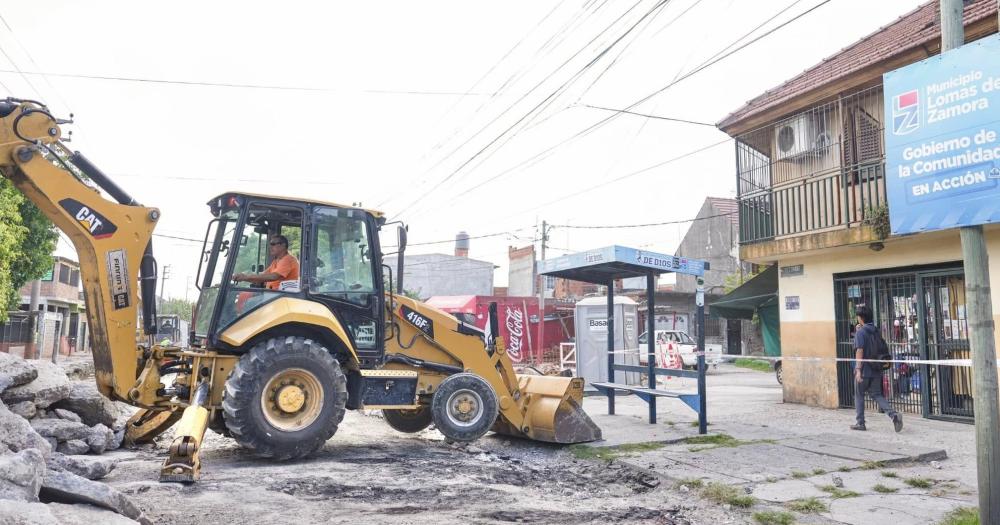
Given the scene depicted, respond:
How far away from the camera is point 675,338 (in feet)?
91.7

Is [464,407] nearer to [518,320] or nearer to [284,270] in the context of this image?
[284,270]

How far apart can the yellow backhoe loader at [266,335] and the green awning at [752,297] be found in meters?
7.45

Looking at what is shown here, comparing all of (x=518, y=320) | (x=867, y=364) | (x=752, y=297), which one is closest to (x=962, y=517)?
(x=867, y=364)

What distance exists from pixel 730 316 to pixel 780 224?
3241 millimetres

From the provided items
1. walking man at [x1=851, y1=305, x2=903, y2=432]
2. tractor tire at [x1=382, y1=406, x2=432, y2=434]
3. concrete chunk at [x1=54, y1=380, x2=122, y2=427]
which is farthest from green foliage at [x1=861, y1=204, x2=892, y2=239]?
concrete chunk at [x1=54, y1=380, x2=122, y2=427]

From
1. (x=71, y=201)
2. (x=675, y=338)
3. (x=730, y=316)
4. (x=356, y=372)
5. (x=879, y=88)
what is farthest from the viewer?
(x=675, y=338)

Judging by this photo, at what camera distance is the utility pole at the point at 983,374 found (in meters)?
4.58

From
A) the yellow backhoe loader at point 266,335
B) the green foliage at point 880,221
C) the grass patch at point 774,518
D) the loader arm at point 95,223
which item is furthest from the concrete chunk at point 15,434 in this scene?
the green foliage at point 880,221

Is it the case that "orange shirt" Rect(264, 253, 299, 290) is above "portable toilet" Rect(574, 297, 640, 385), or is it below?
above

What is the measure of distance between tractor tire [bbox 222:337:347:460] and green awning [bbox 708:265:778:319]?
10.3 metres

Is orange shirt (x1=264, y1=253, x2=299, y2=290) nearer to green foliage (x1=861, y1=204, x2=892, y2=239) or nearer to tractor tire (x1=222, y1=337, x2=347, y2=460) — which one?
tractor tire (x1=222, y1=337, x2=347, y2=460)

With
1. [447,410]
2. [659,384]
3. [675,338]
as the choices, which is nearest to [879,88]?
[447,410]

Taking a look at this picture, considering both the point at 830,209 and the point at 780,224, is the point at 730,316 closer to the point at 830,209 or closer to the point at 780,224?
A: the point at 780,224

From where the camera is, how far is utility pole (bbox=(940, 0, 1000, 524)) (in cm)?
458
